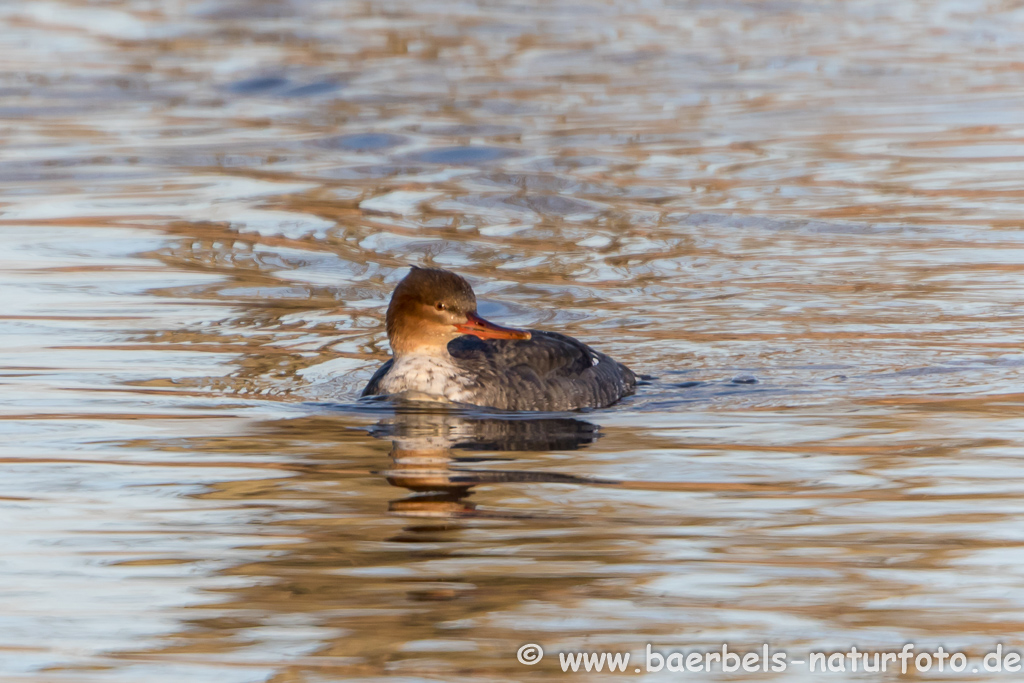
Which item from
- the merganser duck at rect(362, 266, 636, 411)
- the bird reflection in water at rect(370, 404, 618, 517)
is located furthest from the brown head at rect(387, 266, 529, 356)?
the bird reflection in water at rect(370, 404, 618, 517)

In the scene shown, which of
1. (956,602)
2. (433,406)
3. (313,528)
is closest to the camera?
(956,602)

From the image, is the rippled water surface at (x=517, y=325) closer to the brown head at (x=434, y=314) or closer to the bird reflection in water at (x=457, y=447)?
the bird reflection in water at (x=457, y=447)

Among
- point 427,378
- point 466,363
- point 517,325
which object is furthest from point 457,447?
point 517,325

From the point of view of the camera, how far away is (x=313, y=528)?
5.41 m

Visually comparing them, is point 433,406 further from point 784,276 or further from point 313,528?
point 784,276

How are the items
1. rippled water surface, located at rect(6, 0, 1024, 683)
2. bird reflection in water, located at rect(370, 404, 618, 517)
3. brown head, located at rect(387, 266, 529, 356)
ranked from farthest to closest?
brown head, located at rect(387, 266, 529, 356) → bird reflection in water, located at rect(370, 404, 618, 517) → rippled water surface, located at rect(6, 0, 1024, 683)

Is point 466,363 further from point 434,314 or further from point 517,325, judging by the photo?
point 517,325

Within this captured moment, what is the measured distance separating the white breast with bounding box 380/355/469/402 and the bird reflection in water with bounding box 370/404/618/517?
0.12 metres

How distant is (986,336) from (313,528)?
4.61m

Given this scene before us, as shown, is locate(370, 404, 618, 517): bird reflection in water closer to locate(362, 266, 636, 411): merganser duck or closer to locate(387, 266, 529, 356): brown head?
locate(362, 266, 636, 411): merganser duck

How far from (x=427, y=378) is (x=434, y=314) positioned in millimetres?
294

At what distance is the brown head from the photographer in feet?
25.0

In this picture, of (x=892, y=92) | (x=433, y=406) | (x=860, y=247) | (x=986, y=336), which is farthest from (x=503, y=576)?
(x=892, y=92)

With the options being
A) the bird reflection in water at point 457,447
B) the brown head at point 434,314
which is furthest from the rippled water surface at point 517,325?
the brown head at point 434,314
